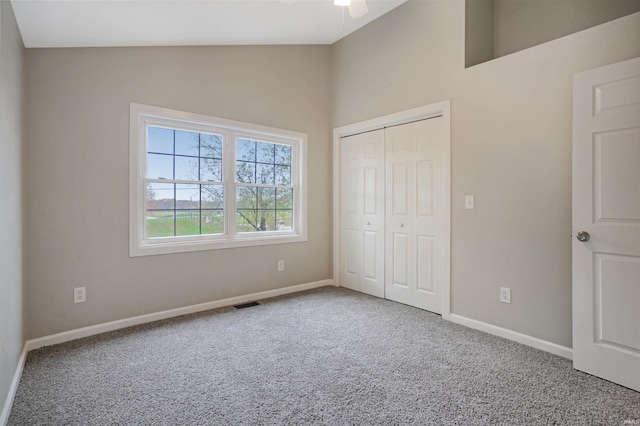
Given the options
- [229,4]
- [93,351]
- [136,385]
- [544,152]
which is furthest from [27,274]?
[544,152]

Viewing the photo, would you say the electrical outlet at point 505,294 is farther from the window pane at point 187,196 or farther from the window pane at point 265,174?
the window pane at point 187,196

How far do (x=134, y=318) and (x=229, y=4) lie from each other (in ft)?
9.13

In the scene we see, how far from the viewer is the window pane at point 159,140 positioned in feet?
10.3

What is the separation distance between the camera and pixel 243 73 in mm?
3604

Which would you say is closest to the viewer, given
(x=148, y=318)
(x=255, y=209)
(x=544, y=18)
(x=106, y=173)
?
(x=106, y=173)

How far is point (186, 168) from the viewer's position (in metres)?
3.34

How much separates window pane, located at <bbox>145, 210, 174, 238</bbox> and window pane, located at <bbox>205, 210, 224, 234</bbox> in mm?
322

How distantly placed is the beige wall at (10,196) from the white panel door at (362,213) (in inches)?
121

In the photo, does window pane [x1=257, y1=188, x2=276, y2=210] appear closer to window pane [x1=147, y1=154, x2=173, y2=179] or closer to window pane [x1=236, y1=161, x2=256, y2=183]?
window pane [x1=236, y1=161, x2=256, y2=183]

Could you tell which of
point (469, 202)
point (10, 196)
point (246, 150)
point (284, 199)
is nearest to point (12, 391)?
point (10, 196)

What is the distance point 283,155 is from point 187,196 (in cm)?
130

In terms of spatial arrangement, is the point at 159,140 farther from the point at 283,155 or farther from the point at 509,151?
the point at 509,151

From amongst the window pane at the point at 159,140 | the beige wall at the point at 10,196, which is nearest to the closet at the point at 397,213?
the window pane at the point at 159,140

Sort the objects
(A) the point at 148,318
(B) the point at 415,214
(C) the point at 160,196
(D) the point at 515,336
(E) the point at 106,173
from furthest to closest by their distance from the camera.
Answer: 1. (B) the point at 415,214
2. (C) the point at 160,196
3. (A) the point at 148,318
4. (E) the point at 106,173
5. (D) the point at 515,336
